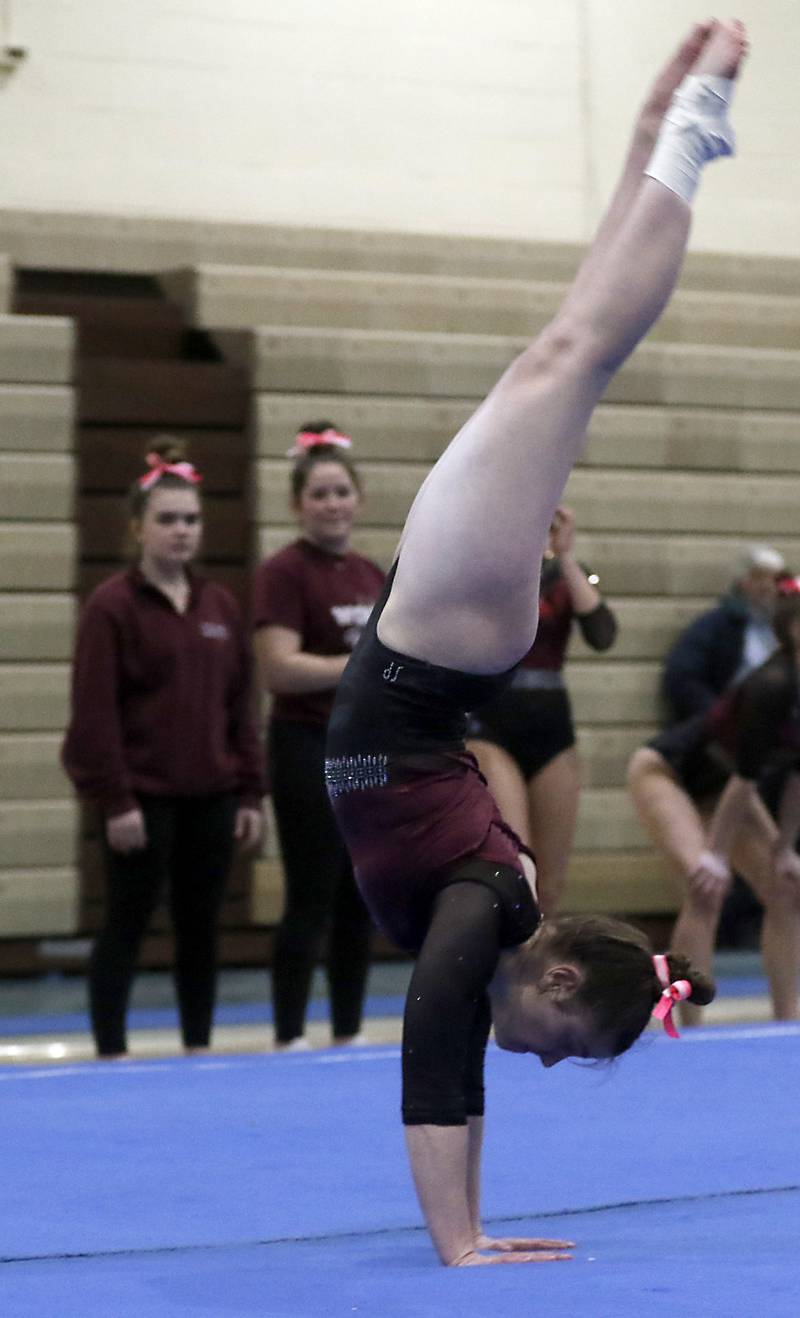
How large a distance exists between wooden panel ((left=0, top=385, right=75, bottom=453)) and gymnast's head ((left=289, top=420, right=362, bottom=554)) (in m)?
2.25

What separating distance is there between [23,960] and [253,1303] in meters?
4.58

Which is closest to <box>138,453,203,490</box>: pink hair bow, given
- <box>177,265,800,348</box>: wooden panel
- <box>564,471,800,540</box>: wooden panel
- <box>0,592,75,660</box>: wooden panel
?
<box>0,592,75,660</box>: wooden panel

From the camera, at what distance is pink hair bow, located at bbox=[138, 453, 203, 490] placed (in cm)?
488

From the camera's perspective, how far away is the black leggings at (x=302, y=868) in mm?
4781

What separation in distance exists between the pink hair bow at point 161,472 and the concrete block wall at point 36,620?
197cm

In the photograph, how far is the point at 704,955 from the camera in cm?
527

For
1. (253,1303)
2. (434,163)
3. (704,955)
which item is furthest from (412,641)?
(434,163)

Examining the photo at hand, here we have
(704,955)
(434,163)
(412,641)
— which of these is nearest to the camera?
(412,641)

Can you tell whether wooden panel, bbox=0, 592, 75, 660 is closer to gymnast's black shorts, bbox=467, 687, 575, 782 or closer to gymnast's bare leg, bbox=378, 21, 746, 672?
gymnast's black shorts, bbox=467, 687, 575, 782

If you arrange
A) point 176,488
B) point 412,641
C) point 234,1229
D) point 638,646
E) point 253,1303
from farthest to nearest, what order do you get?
1. point 638,646
2. point 176,488
3. point 234,1229
4. point 412,641
5. point 253,1303

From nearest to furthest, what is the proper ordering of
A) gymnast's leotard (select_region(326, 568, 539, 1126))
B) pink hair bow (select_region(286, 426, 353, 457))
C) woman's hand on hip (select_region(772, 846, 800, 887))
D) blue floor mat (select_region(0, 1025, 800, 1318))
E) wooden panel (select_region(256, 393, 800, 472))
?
blue floor mat (select_region(0, 1025, 800, 1318)) → gymnast's leotard (select_region(326, 568, 539, 1126)) → pink hair bow (select_region(286, 426, 353, 457)) → woman's hand on hip (select_region(772, 846, 800, 887)) → wooden panel (select_region(256, 393, 800, 472))

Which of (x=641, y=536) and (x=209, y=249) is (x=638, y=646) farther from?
(x=209, y=249)

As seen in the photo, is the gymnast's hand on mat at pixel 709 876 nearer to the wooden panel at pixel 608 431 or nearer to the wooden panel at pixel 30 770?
the wooden panel at pixel 30 770

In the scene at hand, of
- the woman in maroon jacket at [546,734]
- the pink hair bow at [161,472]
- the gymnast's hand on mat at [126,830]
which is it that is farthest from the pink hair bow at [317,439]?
the gymnast's hand on mat at [126,830]
